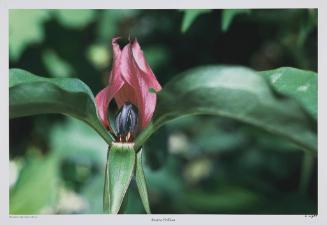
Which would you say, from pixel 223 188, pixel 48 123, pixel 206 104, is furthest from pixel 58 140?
pixel 206 104

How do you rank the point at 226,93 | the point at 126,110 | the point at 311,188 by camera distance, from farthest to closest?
1. the point at 311,188
2. the point at 126,110
3. the point at 226,93

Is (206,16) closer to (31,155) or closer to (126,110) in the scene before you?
(126,110)

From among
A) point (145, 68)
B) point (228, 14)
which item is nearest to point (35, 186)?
point (145, 68)

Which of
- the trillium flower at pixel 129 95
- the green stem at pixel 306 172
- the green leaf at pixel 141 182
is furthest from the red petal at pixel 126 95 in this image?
the green stem at pixel 306 172

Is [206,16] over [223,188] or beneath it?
over

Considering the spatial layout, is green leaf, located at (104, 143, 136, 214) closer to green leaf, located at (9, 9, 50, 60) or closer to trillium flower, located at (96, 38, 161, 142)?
trillium flower, located at (96, 38, 161, 142)

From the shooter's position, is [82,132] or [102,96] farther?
[82,132]
